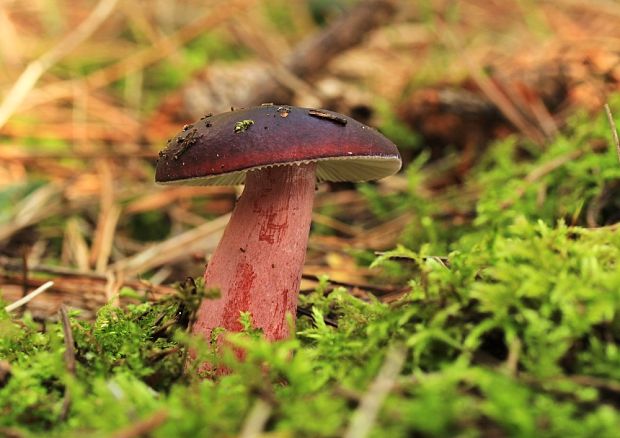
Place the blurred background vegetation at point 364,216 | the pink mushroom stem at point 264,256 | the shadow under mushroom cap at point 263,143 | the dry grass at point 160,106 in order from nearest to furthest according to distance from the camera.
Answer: the blurred background vegetation at point 364,216 < the shadow under mushroom cap at point 263,143 < the pink mushroom stem at point 264,256 < the dry grass at point 160,106

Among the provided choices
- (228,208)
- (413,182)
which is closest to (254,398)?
(413,182)

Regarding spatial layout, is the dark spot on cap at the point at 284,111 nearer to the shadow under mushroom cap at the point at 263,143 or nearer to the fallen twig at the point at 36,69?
the shadow under mushroom cap at the point at 263,143

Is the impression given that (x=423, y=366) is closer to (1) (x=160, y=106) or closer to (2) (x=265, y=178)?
(2) (x=265, y=178)

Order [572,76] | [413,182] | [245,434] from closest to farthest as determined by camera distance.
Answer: [245,434], [413,182], [572,76]

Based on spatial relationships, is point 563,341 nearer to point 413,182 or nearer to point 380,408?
point 380,408

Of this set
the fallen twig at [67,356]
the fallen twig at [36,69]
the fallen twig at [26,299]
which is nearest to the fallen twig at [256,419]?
the fallen twig at [67,356]

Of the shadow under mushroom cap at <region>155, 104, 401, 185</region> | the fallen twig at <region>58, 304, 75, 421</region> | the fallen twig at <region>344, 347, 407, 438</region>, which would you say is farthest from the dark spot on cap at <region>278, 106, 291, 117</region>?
the fallen twig at <region>58, 304, 75, 421</region>

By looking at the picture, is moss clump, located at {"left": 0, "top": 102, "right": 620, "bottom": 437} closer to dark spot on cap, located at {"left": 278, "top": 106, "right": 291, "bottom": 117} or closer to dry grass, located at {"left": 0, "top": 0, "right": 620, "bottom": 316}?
dark spot on cap, located at {"left": 278, "top": 106, "right": 291, "bottom": 117}
